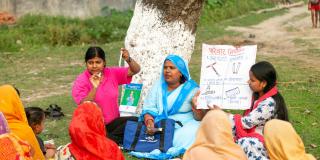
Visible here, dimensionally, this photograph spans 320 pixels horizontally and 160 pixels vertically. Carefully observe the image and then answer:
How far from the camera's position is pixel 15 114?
17.1 ft

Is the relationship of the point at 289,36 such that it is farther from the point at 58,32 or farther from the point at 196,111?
the point at 196,111

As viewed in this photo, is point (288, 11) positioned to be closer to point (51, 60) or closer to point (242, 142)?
point (51, 60)

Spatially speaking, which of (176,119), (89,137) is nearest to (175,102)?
(176,119)

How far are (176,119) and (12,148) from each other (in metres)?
2.34

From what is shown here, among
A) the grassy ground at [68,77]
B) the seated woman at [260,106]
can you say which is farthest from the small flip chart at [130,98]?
the seated woman at [260,106]

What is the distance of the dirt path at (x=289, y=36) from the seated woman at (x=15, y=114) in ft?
24.9

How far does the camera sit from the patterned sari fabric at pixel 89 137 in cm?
505

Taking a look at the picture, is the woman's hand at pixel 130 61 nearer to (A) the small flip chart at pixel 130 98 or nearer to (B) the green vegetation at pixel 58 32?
(A) the small flip chart at pixel 130 98

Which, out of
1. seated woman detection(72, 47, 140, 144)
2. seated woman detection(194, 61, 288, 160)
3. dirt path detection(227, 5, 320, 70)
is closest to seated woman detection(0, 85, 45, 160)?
seated woman detection(72, 47, 140, 144)

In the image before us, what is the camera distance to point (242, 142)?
5.50 metres

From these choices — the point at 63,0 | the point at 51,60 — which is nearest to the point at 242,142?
the point at 51,60

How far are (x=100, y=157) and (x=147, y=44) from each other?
2.38 metres

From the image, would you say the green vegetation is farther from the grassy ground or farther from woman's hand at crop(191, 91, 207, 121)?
woman's hand at crop(191, 91, 207, 121)

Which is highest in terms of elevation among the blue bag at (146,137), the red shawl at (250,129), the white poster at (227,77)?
the white poster at (227,77)
